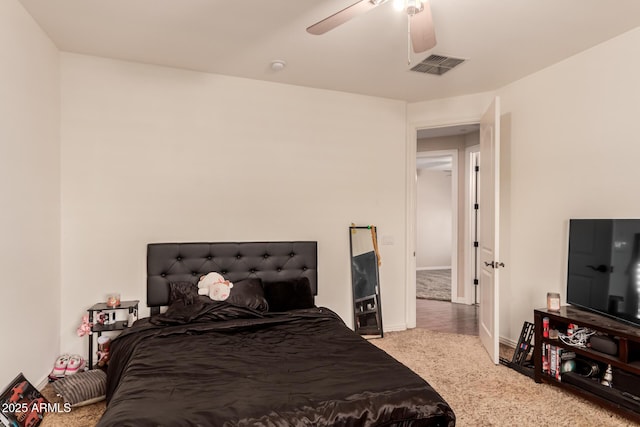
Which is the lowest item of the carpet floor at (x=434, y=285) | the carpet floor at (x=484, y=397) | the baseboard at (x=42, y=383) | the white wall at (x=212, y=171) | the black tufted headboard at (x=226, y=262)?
the carpet floor at (x=434, y=285)

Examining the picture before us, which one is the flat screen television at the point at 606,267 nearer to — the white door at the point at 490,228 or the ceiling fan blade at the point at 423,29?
the white door at the point at 490,228

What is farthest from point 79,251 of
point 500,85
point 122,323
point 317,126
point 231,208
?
point 500,85

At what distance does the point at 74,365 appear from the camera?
9.45 feet

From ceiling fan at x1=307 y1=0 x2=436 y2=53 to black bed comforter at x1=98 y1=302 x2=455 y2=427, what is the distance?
1.73 meters

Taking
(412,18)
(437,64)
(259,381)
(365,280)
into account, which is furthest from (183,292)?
(437,64)

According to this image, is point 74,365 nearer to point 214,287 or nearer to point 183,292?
point 183,292

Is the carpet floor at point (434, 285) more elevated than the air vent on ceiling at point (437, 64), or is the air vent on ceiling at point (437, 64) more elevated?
the air vent on ceiling at point (437, 64)

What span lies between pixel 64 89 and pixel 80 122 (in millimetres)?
285

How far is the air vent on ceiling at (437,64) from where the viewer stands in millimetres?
3243

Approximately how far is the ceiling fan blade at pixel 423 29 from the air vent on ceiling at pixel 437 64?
120cm

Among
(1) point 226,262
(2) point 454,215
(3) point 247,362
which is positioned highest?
(2) point 454,215

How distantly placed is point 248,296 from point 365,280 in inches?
56.4

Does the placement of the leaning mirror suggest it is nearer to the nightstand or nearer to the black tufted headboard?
the black tufted headboard

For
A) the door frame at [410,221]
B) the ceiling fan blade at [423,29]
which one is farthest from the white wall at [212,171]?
the ceiling fan blade at [423,29]
